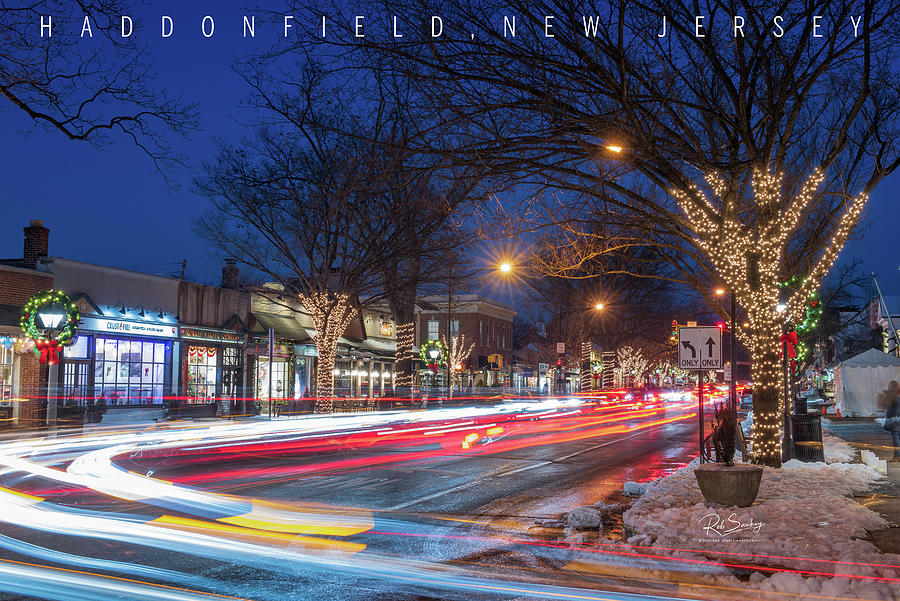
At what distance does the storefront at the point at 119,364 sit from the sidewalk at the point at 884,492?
2525 centimetres

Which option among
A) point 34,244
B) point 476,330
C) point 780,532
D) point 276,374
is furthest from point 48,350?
point 476,330

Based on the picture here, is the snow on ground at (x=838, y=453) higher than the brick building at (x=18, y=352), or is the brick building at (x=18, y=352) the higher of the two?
the brick building at (x=18, y=352)

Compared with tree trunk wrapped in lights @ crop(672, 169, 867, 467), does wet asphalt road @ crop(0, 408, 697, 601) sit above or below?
below

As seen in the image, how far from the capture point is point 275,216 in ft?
107

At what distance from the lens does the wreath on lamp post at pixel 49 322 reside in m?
24.3

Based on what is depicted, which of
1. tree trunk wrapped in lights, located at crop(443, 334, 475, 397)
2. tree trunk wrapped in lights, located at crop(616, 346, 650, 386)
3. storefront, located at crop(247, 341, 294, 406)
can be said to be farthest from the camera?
tree trunk wrapped in lights, located at crop(616, 346, 650, 386)

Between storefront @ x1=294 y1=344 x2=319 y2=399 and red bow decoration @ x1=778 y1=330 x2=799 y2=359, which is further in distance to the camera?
storefront @ x1=294 y1=344 x2=319 y2=399

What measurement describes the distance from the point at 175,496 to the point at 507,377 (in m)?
66.9

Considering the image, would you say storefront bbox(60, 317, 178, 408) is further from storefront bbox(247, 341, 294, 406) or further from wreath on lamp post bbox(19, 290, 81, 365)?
storefront bbox(247, 341, 294, 406)

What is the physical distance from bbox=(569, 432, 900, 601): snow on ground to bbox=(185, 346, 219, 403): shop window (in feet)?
90.1

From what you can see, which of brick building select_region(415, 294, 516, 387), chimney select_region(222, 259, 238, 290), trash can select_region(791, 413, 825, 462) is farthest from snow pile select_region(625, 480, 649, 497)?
brick building select_region(415, 294, 516, 387)

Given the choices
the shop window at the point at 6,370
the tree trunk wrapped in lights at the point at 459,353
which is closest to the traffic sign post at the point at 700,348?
the shop window at the point at 6,370

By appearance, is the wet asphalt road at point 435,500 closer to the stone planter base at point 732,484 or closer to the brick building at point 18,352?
the stone planter base at point 732,484

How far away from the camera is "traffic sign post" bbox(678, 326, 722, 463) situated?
13969mm
